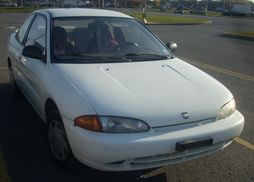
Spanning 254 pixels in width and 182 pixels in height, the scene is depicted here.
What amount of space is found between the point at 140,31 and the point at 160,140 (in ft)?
7.90

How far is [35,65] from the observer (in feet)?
15.6

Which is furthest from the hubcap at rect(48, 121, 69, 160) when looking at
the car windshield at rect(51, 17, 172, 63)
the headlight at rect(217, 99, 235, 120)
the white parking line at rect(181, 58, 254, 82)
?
the white parking line at rect(181, 58, 254, 82)

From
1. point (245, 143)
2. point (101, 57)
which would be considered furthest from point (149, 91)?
point (245, 143)

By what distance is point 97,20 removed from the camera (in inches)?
203

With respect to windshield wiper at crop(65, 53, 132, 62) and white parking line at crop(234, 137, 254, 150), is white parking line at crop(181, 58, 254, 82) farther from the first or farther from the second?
windshield wiper at crop(65, 53, 132, 62)

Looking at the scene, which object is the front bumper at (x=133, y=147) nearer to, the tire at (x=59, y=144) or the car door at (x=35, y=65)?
the tire at (x=59, y=144)

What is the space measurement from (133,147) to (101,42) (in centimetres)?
193

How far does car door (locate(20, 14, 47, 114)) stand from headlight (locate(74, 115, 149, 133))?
136cm

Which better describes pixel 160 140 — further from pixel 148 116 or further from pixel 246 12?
pixel 246 12

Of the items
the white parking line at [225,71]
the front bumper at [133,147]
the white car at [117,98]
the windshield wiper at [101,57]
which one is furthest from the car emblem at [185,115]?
the white parking line at [225,71]

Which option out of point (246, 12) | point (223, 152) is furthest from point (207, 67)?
point (246, 12)

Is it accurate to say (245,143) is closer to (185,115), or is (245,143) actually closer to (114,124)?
(185,115)

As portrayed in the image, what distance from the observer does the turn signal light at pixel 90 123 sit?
3389 millimetres

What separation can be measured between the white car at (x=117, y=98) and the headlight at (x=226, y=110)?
10mm
